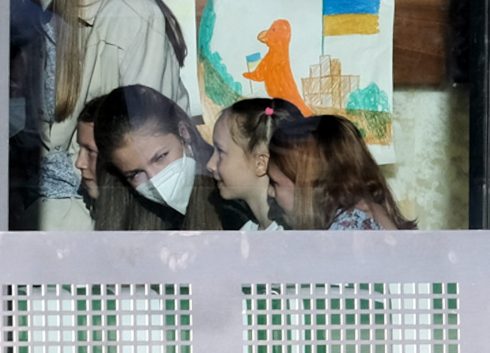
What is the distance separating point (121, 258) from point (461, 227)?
1.17 m

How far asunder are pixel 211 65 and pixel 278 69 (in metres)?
0.20

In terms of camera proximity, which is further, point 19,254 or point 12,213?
point 12,213

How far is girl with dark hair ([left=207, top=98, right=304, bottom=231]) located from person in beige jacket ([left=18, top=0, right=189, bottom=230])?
16cm

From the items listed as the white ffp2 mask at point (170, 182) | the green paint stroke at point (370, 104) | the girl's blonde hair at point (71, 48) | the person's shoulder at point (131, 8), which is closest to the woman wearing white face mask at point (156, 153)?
the white ffp2 mask at point (170, 182)

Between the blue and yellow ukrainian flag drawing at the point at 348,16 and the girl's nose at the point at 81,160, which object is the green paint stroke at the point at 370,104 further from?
the girl's nose at the point at 81,160

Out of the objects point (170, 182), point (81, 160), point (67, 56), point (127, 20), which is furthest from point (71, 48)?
point (170, 182)

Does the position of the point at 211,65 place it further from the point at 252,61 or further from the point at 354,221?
A: the point at 354,221

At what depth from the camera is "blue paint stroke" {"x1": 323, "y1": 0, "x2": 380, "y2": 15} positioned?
2230 millimetres

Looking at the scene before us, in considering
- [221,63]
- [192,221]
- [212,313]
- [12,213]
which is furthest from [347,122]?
[12,213]

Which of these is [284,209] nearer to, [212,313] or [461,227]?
[461,227]

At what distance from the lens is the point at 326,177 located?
2.26 meters

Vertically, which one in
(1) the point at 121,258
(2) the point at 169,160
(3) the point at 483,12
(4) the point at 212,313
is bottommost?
(4) the point at 212,313

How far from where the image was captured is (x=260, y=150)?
227cm

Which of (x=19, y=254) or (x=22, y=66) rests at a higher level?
(x=22, y=66)
